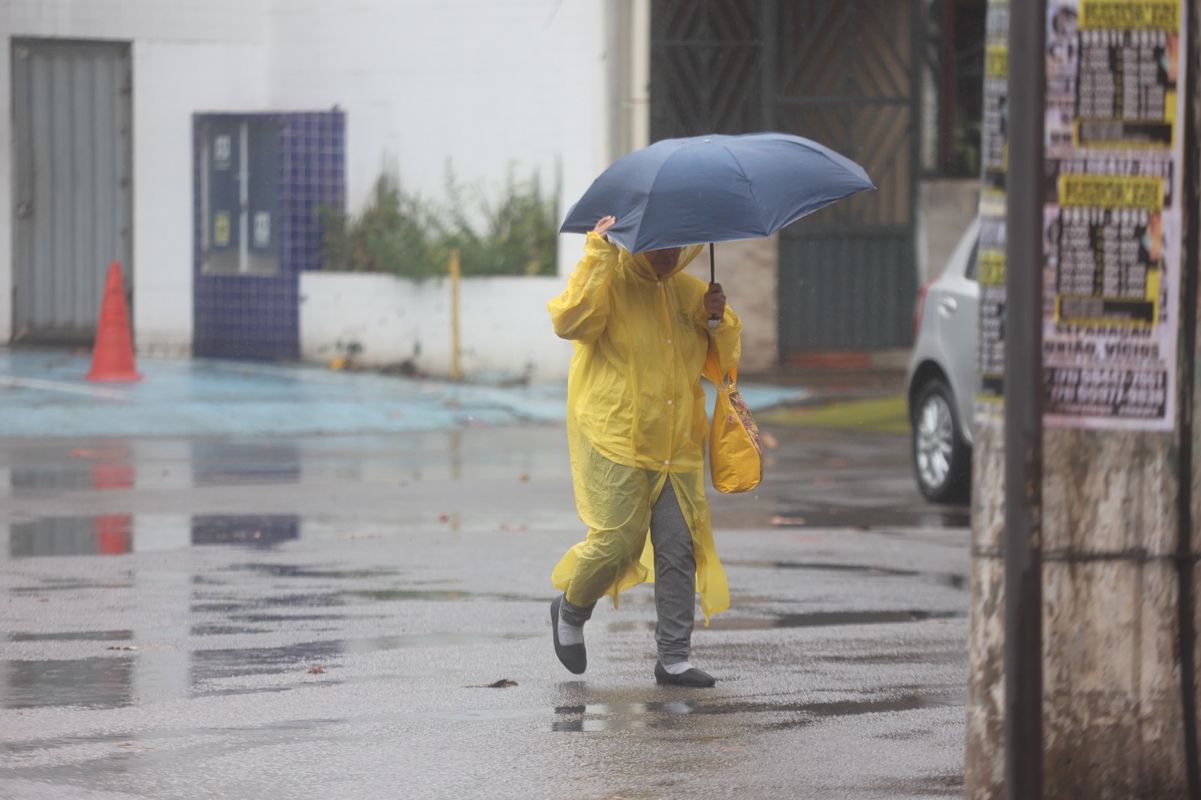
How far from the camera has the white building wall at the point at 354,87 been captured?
2052 cm

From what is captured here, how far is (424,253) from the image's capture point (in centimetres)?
2053

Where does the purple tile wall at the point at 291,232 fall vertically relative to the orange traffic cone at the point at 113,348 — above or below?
above

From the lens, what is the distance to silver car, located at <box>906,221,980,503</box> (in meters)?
12.6

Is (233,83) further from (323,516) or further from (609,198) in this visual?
(609,198)

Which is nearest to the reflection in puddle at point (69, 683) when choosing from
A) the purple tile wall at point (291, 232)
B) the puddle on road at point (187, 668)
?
the puddle on road at point (187, 668)

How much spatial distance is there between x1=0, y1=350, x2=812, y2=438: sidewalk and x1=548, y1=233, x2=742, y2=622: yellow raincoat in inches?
359

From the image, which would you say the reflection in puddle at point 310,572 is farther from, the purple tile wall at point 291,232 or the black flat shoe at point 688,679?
the purple tile wall at point 291,232

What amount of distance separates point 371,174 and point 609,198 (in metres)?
14.3

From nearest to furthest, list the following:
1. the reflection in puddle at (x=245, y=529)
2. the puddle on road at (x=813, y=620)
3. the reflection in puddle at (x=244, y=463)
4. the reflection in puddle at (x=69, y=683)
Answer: the reflection in puddle at (x=69, y=683) → the puddle on road at (x=813, y=620) → the reflection in puddle at (x=245, y=529) → the reflection in puddle at (x=244, y=463)

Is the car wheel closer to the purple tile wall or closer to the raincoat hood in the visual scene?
the raincoat hood

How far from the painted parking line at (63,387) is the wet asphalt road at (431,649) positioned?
4.03 meters

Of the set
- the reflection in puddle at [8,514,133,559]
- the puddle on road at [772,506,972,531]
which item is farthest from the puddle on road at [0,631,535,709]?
the puddle on road at [772,506,972,531]

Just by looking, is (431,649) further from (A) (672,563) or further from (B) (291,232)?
(B) (291,232)

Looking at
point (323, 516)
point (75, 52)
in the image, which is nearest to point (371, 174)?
point (75, 52)
